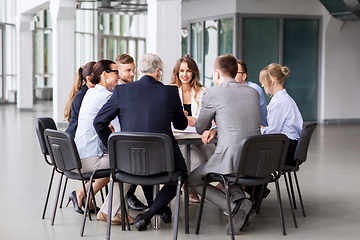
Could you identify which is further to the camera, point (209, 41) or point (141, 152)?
point (209, 41)

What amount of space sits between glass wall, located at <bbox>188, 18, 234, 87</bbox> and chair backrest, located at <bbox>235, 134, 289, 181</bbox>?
30.5 ft

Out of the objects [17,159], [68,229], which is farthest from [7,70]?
[68,229]

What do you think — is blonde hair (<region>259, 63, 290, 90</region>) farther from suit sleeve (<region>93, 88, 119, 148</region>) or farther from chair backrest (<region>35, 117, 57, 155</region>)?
chair backrest (<region>35, 117, 57, 155</region>)

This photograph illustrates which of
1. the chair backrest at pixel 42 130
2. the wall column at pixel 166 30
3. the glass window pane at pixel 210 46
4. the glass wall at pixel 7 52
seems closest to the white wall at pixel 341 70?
the glass window pane at pixel 210 46

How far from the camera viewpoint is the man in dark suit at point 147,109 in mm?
3578

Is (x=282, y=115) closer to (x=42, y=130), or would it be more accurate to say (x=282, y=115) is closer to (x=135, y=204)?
(x=135, y=204)

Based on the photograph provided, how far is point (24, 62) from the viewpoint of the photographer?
17297 millimetres

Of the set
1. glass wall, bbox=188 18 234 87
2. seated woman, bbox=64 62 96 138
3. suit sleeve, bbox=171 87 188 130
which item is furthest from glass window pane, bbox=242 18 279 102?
suit sleeve, bbox=171 87 188 130

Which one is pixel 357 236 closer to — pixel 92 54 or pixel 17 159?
pixel 17 159

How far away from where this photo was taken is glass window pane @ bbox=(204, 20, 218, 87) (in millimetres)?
13336

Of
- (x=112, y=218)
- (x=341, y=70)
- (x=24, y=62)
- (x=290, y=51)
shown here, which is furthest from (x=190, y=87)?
(x=24, y=62)

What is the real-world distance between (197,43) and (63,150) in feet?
35.6

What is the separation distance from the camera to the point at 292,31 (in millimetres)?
12828

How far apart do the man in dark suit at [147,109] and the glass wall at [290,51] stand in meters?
9.15
